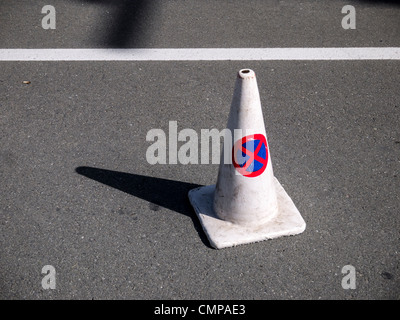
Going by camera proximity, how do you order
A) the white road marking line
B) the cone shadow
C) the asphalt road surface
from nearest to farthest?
the asphalt road surface, the cone shadow, the white road marking line

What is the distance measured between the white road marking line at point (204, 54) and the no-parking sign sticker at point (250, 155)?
84.6 inches

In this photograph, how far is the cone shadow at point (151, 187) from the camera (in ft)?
10.6

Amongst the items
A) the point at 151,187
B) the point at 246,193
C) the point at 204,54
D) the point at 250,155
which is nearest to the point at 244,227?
the point at 246,193

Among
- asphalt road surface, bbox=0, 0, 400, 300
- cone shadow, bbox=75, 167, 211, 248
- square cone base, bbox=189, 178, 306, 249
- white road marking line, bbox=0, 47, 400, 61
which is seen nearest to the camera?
asphalt road surface, bbox=0, 0, 400, 300

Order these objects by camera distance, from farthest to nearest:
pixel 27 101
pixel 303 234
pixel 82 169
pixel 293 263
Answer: pixel 27 101
pixel 82 169
pixel 303 234
pixel 293 263

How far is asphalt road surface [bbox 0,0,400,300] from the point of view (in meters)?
2.76

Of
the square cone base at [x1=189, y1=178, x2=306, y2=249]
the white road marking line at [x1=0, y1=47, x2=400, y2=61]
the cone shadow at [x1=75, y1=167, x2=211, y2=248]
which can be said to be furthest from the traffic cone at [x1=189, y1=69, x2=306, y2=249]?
the white road marking line at [x1=0, y1=47, x2=400, y2=61]

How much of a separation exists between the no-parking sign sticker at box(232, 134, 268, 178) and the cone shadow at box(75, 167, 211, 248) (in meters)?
0.52

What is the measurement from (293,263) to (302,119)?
156 cm

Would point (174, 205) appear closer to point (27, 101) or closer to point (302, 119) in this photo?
point (302, 119)

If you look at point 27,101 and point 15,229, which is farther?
point 27,101

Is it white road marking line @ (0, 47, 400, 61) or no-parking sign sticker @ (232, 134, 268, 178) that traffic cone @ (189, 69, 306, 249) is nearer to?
no-parking sign sticker @ (232, 134, 268, 178)

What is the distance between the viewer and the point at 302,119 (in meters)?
4.02

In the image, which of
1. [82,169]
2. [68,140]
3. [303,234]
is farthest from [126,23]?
[303,234]
